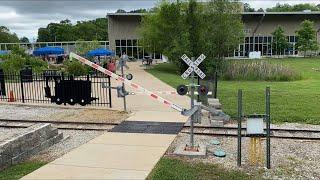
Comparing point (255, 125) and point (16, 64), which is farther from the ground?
point (16, 64)

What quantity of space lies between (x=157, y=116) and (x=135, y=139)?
333cm

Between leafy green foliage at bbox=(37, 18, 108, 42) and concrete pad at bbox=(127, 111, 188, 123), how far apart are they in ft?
292

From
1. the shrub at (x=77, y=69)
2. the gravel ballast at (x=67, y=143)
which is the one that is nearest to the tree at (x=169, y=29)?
the shrub at (x=77, y=69)

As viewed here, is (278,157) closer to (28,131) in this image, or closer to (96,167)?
(96,167)

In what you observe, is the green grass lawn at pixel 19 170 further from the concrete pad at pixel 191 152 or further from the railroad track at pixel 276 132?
the railroad track at pixel 276 132

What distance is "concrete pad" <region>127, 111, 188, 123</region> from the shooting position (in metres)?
14.0

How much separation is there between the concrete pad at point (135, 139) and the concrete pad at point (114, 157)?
11.5 inches

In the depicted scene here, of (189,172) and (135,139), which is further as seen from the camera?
(135,139)

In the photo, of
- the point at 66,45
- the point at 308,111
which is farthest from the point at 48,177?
the point at 66,45

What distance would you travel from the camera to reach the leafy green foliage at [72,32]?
111938 millimetres

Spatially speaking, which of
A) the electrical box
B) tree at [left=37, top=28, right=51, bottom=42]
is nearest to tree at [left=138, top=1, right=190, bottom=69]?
the electrical box

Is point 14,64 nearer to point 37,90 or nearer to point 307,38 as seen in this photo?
point 37,90

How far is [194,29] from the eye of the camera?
121 feet

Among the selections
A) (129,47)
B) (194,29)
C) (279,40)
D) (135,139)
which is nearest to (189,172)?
(135,139)
